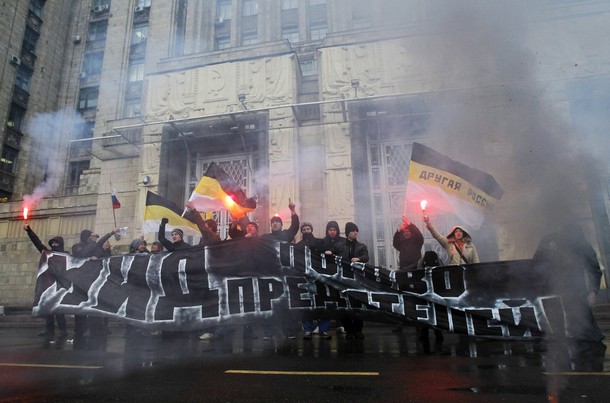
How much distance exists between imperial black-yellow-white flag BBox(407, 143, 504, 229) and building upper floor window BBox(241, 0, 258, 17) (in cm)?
1400

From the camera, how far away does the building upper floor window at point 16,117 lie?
2102 cm

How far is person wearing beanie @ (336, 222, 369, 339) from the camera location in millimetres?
4957

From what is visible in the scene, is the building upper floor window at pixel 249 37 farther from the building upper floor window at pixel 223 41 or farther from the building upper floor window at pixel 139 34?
the building upper floor window at pixel 139 34

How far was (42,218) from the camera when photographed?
11969mm

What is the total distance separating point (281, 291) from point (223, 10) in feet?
50.9

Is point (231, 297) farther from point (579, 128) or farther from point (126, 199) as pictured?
point (126, 199)

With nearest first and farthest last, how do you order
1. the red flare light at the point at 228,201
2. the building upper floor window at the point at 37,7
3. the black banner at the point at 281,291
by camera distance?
the black banner at the point at 281,291 < the red flare light at the point at 228,201 < the building upper floor window at the point at 37,7

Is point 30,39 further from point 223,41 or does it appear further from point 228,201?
point 228,201

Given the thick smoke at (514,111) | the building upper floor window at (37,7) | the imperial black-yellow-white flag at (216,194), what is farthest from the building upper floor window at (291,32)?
the building upper floor window at (37,7)

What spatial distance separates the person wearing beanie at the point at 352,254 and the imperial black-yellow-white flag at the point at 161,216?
370cm

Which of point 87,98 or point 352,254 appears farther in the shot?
point 87,98

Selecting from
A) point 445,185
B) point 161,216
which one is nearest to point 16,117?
point 161,216

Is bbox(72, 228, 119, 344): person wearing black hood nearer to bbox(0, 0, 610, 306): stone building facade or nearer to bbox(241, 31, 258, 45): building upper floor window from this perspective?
bbox(0, 0, 610, 306): stone building facade

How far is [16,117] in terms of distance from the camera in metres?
21.4
